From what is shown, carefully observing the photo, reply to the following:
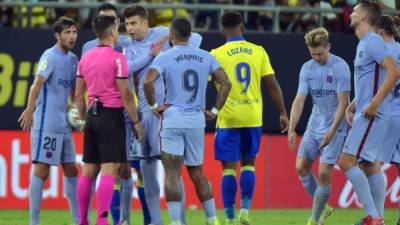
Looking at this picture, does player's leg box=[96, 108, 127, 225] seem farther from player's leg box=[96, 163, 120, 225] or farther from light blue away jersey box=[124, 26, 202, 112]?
light blue away jersey box=[124, 26, 202, 112]

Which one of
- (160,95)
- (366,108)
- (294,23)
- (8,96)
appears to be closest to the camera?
(366,108)

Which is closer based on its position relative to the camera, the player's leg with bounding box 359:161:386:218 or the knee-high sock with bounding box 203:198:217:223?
the knee-high sock with bounding box 203:198:217:223

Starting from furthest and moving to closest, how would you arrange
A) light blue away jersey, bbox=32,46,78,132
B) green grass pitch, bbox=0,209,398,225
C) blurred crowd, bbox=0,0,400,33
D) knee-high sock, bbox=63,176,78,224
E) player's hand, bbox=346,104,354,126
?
blurred crowd, bbox=0,0,400,33 < green grass pitch, bbox=0,209,398,225 < knee-high sock, bbox=63,176,78,224 < light blue away jersey, bbox=32,46,78,132 < player's hand, bbox=346,104,354,126

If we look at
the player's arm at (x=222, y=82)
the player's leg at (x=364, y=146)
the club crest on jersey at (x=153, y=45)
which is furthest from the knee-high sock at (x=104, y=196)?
the player's leg at (x=364, y=146)

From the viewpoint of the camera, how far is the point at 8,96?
18953 mm

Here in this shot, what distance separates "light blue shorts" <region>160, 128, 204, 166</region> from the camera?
12836 millimetres

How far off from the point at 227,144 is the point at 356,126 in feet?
6.45

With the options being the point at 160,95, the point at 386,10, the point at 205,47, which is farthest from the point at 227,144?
the point at 386,10

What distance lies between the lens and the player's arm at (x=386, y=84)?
41.5ft

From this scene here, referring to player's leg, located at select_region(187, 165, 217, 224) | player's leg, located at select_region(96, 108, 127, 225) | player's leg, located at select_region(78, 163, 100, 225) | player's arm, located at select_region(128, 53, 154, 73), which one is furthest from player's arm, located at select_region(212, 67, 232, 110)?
player's leg, located at select_region(78, 163, 100, 225)

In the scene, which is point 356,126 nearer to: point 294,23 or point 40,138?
point 40,138

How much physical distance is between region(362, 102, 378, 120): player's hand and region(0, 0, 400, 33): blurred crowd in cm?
705

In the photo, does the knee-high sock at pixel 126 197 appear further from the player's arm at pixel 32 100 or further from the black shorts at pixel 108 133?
the player's arm at pixel 32 100

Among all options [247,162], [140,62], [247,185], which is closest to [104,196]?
[140,62]
